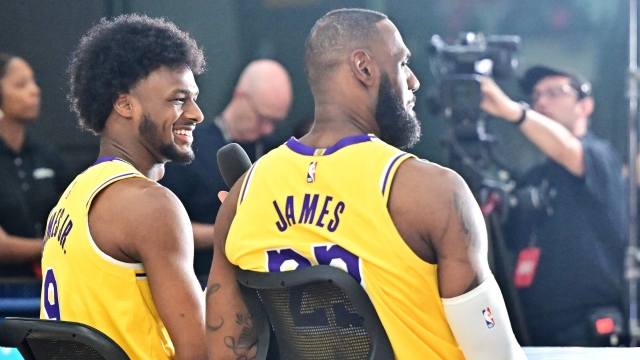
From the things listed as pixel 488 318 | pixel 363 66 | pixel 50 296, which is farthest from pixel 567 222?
pixel 50 296

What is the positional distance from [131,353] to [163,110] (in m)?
0.63

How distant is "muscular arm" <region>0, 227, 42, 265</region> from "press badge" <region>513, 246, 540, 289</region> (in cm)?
226

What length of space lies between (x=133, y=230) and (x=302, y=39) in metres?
2.25

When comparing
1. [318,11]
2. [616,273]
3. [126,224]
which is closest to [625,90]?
[616,273]

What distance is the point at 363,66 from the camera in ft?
5.61

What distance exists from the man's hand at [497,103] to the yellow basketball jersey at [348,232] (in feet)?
7.51

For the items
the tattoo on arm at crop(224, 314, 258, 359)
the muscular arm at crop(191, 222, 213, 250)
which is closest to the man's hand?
the muscular arm at crop(191, 222, 213, 250)

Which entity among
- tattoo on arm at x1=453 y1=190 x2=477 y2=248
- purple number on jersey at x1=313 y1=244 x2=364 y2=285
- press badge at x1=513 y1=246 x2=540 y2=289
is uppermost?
tattoo on arm at x1=453 y1=190 x2=477 y2=248

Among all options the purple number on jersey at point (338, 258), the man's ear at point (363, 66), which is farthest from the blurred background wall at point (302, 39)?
the purple number on jersey at point (338, 258)

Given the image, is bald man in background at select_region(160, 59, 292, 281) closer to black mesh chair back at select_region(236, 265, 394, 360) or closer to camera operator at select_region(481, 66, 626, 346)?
camera operator at select_region(481, 66, 626, 346)

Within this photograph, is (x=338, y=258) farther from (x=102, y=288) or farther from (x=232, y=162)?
(x=102, y=288)

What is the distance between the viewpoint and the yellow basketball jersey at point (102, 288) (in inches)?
71.5

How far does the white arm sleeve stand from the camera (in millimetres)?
1443

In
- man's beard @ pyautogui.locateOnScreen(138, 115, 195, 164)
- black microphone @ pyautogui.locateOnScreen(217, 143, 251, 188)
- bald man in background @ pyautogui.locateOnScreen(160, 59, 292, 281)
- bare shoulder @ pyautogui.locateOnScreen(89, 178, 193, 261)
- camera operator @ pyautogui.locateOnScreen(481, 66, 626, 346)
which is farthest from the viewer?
bald man in background @ pyautogui.locateOnScreen(160, 59, 292, 281)
